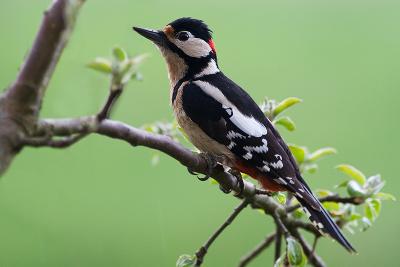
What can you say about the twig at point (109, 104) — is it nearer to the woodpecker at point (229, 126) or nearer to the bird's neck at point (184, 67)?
the woodpecker at point (229, 126)

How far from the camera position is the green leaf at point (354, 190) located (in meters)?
1.35

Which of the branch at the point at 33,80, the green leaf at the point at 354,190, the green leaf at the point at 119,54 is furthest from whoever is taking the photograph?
the green leaf at the point at 354,190

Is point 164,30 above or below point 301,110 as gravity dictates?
above

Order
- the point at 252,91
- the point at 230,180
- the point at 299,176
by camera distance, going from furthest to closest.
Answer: the point at 252,91, the point at 299,176, the point at 230,180

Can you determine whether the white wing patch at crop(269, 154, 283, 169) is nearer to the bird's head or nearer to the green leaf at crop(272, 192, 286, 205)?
the green leaf at crop(272, 192, 286, 205)

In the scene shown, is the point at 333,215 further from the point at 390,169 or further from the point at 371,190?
the point at 390,169

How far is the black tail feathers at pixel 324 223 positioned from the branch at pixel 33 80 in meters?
0.72

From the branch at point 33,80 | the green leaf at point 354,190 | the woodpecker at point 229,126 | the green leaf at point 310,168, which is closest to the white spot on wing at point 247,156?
the woodpecker at point 229,126

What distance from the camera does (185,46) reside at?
5.60 ft

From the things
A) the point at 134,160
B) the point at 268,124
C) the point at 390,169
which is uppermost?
the point at 268,124

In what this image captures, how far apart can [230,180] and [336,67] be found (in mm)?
2071

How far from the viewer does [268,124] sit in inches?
62.6

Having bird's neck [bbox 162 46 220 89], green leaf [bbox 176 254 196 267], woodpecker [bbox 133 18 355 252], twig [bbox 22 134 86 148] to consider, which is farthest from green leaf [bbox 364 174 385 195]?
twig [bbox 22 134 86 148]

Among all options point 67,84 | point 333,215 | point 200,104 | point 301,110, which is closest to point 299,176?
point 333,215
